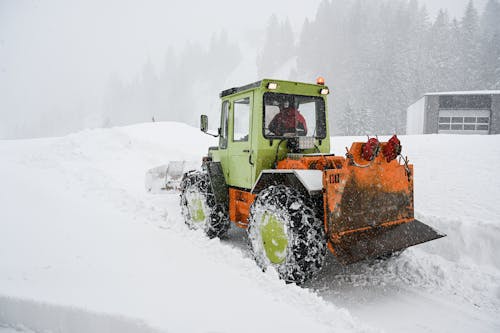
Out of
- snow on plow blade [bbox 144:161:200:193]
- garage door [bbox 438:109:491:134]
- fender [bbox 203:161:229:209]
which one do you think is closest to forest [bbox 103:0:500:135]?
garage door [bbox 438:109:491:134]

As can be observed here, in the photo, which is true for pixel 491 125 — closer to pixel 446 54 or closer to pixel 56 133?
pixel 446 54

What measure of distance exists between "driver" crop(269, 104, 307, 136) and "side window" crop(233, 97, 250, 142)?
39 centimetres

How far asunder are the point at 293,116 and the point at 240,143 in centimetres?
85

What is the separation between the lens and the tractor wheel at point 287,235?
368cm

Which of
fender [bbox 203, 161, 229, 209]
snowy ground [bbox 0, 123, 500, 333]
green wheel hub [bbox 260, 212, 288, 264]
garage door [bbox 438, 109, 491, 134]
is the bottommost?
snowy ground [bbox 0, 123, 500, 333]

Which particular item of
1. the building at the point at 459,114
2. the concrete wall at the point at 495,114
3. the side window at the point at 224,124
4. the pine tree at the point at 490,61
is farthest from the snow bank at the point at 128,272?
the pine tree at the point at 490,61

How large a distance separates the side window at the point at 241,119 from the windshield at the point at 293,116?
343 mm

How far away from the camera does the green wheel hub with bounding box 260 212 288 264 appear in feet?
12.9

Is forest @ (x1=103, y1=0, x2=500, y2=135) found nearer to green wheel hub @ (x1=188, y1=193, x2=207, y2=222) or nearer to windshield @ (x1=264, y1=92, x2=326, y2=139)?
green wheel hub @ (x1=188, y1=193, x2=207, y2=222)

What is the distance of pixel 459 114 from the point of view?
23953 mm

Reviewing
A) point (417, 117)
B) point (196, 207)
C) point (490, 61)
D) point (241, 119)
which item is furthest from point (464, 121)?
point (196, 207)

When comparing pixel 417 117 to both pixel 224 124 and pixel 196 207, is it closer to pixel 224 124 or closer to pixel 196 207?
pixel 224 124

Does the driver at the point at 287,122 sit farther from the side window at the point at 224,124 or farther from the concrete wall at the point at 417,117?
the concrete wall at the point at 417,117

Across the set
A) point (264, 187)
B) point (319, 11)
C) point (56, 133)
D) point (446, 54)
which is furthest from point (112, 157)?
point (56, 133)
